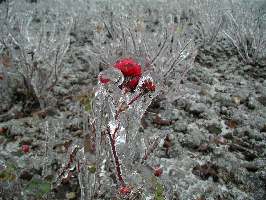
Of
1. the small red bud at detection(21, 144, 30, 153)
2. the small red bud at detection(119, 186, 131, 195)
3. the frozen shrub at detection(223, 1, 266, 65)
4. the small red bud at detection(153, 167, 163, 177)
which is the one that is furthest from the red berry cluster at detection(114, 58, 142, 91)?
the frozen shrub at detection(223, 1, 266, 65)

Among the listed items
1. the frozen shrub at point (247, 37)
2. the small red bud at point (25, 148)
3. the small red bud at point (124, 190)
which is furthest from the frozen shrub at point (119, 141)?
the frozen shrub at point (247, 37)

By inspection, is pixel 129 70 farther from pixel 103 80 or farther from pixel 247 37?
pixel 247 37

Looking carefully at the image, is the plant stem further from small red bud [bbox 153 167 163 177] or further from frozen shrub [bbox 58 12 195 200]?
small red bud [bbox 153 167 163 177]

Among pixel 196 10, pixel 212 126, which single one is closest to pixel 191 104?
pixel 212 126

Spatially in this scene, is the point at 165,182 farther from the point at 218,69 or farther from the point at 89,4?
the point at 89,4

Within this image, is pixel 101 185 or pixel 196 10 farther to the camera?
pixel 196 10

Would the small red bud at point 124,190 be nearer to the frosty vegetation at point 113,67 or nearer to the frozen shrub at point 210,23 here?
the frosty vegetation at point 113,67

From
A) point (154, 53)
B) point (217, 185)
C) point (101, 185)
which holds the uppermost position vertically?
point (154, 53)

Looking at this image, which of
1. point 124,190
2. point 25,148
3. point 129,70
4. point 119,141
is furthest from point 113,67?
point 25,148

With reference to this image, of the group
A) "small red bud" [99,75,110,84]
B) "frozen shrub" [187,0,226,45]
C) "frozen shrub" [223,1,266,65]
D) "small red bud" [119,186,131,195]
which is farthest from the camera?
"frozen shrub" [187,0,226,45]
